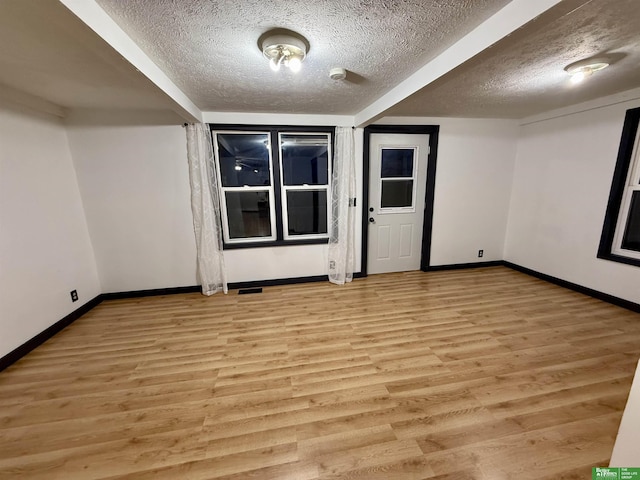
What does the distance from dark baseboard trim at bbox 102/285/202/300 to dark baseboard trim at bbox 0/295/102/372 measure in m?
0.14

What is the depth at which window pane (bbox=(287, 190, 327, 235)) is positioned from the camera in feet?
11.7

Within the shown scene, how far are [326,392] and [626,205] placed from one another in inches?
151

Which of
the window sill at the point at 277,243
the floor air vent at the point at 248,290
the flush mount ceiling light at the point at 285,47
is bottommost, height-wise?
the floor air vent at the point at 248,290

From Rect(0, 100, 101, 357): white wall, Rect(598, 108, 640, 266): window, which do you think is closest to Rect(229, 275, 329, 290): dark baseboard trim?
Rect(0, 100, 101, 357): white wall

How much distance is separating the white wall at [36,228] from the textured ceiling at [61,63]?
1.20ft

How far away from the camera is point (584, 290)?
10.3 ft

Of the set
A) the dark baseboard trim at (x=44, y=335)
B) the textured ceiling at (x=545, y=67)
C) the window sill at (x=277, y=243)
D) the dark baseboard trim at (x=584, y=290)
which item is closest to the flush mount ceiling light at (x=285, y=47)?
the textured ceiling at (x=545, y=67)

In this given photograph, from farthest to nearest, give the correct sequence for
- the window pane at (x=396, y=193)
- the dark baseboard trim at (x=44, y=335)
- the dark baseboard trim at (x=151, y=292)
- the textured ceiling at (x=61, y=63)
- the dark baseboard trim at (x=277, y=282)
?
1. the window pane at (x=396, y=193)
2. the dark baseboard trim at (x=277, y=282)
3. the dark baseboard trim at (x=151, y=292)
4. the dark baseboard trim at (x=44, y=335)
5. the textured ceiling at (x=61, y=63)

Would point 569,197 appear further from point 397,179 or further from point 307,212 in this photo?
point 307,212

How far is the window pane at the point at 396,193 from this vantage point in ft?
12.3

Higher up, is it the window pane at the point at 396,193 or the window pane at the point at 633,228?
the window pane at the point at 396,193

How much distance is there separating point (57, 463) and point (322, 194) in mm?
3272

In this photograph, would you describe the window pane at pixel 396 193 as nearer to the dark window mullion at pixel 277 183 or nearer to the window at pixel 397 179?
the window at pixel 397 179

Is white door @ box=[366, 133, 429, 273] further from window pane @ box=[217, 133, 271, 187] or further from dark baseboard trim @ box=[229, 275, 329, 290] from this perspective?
window pane @ box=[217, 133, 271, 187]
